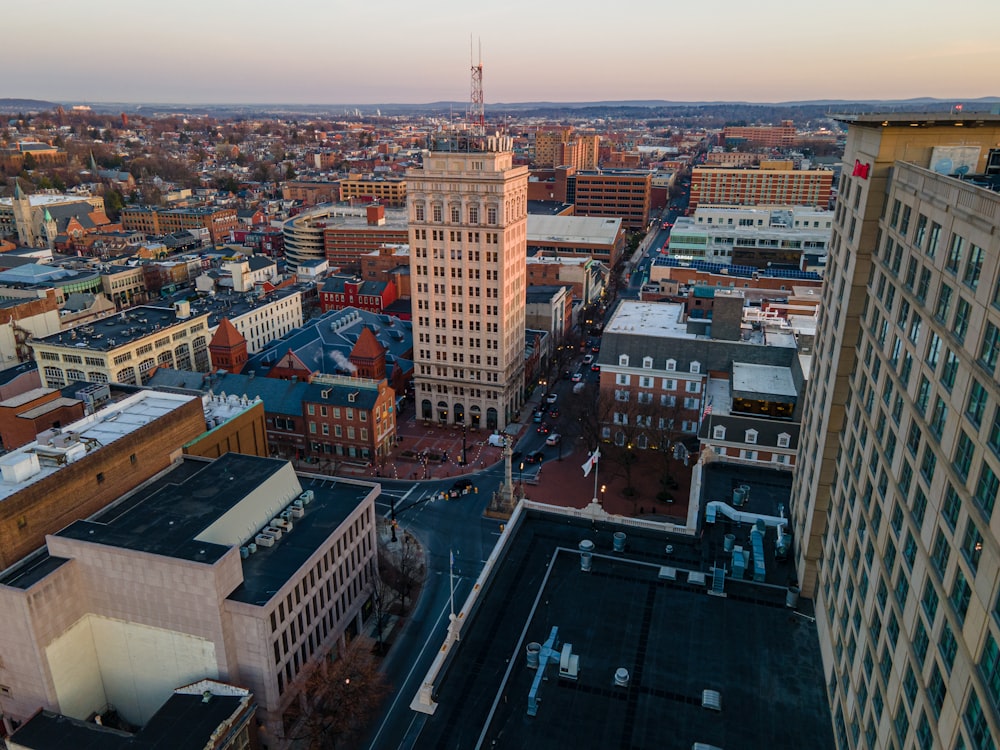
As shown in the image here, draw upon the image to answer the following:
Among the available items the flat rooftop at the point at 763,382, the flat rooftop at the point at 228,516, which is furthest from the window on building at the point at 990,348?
the flat rooftop at the point at 763,382

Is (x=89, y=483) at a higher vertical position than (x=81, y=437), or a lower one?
lower

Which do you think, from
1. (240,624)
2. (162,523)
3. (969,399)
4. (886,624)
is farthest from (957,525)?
(162,523)

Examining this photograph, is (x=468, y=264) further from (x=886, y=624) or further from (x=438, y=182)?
(x=886, y=624)

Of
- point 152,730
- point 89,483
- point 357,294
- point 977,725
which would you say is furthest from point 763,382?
point 357,294

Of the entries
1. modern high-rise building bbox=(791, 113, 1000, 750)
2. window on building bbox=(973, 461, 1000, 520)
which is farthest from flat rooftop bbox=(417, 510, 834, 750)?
window on building bbox=(973, 461, 1000, 520)

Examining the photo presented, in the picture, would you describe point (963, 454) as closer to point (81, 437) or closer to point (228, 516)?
point (228, 516)

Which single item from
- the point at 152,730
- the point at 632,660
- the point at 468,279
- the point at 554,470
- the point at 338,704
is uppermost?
the point at 468,279

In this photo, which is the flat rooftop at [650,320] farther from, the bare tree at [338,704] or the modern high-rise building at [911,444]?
the bare tree at [338,704]
